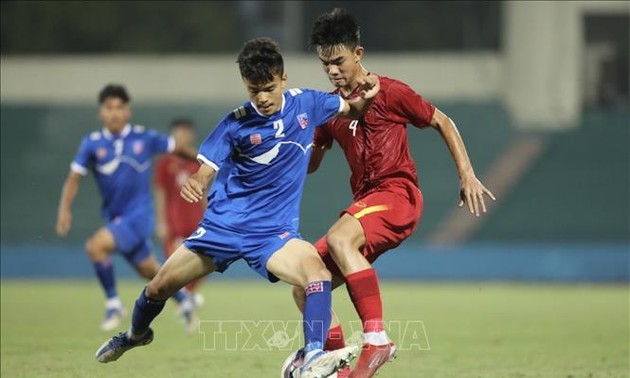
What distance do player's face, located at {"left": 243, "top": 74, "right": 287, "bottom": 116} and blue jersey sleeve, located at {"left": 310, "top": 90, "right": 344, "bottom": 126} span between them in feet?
1.22

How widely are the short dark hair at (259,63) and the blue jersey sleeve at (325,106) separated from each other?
0.46 meters

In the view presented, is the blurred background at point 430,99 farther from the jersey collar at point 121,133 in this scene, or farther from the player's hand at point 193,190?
the player's hand at point 193,190

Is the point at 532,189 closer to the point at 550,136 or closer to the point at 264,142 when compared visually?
the point at 550,136

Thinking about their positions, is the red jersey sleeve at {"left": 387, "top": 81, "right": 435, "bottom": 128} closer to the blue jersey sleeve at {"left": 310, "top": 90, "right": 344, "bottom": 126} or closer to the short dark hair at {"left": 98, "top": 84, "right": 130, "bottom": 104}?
the blue jersey sleeve at {"left": 310, "top": 90, "right": 344, "bottom": 126}

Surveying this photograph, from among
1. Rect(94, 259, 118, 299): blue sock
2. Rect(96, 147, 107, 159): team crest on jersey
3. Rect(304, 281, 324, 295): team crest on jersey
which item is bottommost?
Rect(94, 259, 118, 299): blue sock

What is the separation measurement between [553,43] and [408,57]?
3.40m

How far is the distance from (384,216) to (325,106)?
866 mm

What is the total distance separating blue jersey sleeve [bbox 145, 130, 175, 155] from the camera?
12316 millimetres

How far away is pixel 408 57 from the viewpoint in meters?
26.8

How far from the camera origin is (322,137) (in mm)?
8211

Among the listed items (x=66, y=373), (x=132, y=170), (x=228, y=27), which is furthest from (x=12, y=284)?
(x=66, y=373)

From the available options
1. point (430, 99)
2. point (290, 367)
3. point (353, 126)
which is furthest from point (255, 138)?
point (430, 99)

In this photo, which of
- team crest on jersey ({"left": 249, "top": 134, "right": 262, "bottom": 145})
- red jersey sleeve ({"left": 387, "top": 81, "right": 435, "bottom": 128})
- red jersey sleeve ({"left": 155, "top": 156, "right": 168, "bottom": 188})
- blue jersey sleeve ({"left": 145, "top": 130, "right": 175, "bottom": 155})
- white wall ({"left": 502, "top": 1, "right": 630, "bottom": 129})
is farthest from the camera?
white wall ({"left": 502, "top": 1, "right": 630, "bottom": 129})

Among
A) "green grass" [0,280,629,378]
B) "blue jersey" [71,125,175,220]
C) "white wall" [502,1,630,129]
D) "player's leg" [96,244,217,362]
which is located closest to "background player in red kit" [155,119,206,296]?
"green grass" [0,280,629,378]
